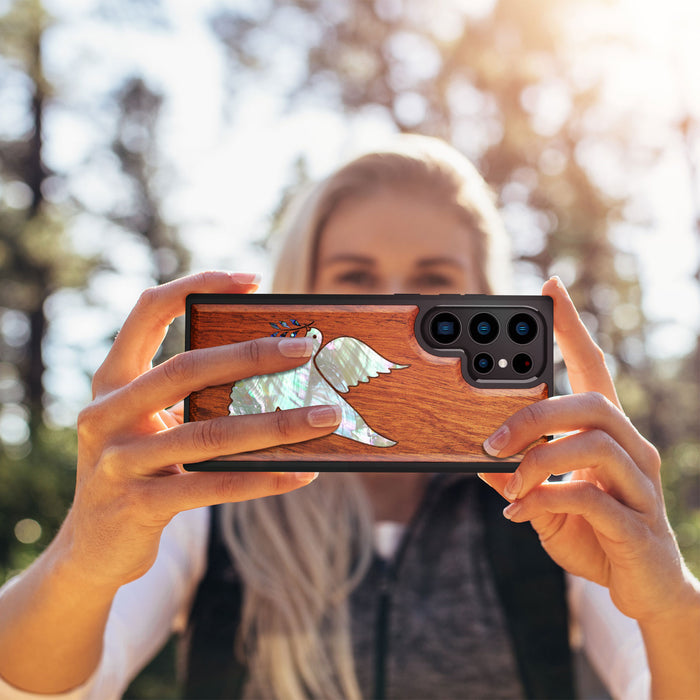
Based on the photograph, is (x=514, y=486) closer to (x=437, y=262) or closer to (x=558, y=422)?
(x=558, y=422)

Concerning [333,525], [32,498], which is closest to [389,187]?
[333,525]

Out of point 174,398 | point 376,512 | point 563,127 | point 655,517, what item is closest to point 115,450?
point 174,398

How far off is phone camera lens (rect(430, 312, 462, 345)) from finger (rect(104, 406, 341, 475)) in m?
0.30

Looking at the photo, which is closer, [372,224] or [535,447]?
[535,447]

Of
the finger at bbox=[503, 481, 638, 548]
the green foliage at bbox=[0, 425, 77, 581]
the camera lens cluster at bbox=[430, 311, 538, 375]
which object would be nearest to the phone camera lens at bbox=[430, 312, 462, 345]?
the camera lens cluster at bbox=[430, 311, 538, 375]

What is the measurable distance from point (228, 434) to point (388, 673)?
155 cm

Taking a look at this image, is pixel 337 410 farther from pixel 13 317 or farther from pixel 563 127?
pixel 13 317

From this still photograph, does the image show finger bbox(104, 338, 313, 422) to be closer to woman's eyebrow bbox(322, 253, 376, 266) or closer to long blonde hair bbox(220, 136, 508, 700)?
woman's eyebrow bbox(322, 253, 376, 266)

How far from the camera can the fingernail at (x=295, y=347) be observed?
49.9 inches

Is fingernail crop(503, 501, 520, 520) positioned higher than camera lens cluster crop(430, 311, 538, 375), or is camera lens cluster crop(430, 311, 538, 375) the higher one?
camera lens cluster crop(430, 311, 538, 375)

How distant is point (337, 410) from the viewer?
4.23 feet

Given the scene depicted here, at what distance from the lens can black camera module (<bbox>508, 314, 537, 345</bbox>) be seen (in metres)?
1.36

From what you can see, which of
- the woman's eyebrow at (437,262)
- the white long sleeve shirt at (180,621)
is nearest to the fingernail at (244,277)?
the white long sleeve shirt at (180,621)

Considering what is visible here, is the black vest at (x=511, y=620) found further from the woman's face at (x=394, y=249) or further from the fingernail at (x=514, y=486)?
the fingernail at (x=514, y=486)
